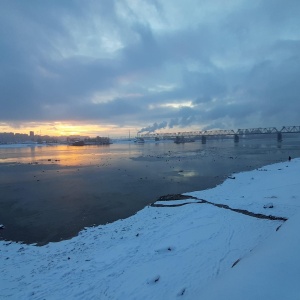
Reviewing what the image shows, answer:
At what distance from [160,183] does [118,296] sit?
861 inches

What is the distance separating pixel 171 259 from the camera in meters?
10.7

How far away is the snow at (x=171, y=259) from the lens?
15.8ft

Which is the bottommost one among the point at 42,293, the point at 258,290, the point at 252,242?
the point at 42,293

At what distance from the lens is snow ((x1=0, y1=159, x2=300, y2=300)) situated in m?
4.83

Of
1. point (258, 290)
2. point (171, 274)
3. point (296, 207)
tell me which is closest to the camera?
point (258, 290)

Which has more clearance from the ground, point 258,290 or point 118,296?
point 258,290

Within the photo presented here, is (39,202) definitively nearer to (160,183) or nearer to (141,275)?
(160,183)

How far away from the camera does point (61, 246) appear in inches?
515

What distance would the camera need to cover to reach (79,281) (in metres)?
9.62

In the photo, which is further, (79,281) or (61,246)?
(61,246)

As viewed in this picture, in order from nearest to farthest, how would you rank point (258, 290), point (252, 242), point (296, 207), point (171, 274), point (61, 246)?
point (258, 290) → point (171, 274) → point (252, 242) → point (61, 246) → point (296, 207)

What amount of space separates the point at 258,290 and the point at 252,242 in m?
7.94

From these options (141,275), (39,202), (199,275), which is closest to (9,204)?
(39,202)

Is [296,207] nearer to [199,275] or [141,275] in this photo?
[199,275]
